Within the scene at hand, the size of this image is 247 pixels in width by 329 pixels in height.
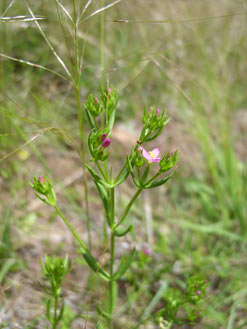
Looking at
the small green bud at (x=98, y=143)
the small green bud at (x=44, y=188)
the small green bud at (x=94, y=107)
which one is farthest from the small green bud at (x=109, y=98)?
the small green bud at (x=44, y=188)

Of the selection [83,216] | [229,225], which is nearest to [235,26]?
[229,225]

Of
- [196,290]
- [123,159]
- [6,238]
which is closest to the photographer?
[196,290]

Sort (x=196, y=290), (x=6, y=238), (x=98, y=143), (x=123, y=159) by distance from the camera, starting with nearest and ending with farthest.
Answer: (x=98, y=143) → (x=196, y=290) → (x=6, y=238) → (x=123, y=159)

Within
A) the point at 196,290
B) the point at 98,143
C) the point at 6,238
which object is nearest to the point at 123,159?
the point at 6,238

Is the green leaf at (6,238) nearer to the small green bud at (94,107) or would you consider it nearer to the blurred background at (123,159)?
the blurred background at (123,159)

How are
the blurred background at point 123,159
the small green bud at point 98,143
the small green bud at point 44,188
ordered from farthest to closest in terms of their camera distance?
1. the blurred background at point 123,159
2. the small green bud at point 44,188
3. the small green bud at point 98,143

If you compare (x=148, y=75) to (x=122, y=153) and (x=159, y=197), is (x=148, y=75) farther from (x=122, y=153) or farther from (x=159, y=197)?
(x=159, y=197)

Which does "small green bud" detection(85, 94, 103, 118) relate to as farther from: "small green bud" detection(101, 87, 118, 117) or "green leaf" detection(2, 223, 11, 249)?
"green leaf" detection(2, 223, 11, 249)

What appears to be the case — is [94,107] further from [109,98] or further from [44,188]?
[44,188]

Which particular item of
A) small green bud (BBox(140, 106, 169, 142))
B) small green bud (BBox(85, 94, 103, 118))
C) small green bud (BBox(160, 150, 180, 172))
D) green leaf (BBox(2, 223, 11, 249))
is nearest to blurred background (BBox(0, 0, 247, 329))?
green leaf (BBox(2, 223, 11, 249))
